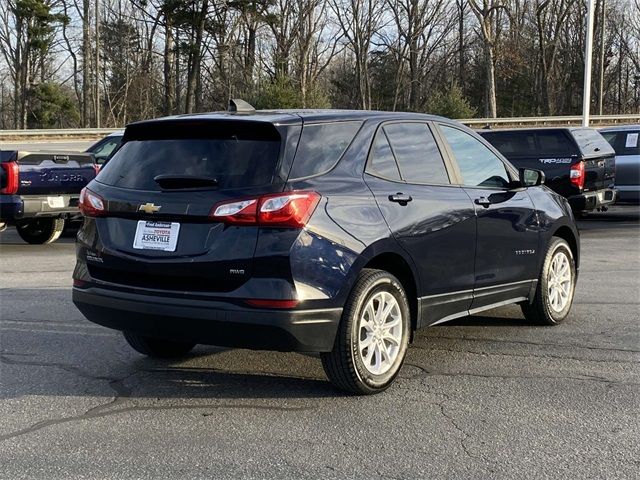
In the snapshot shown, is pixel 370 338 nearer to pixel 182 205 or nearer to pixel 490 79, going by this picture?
pixel 182 205

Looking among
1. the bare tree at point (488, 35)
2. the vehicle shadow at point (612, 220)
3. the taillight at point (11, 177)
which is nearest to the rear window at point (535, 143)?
the vehicle shadow at point (612, 220)

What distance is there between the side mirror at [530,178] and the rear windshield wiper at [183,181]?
2883mm

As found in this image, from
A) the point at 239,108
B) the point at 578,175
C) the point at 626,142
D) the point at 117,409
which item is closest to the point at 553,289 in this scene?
the point at 239,108

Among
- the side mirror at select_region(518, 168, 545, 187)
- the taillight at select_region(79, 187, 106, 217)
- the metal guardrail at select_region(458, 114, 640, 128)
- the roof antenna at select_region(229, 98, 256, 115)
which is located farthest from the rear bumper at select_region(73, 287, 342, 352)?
the metal guardrail at select_region(458, 114, 640, 128)

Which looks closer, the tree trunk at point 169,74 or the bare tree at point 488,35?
the bare tree at point 488,35

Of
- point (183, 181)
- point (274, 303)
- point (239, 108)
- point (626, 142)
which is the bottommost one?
point (274, 303)

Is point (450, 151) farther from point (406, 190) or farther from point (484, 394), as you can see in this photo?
point (484, 394)

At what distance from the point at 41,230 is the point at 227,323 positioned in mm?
9832

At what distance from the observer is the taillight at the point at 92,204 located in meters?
4.68

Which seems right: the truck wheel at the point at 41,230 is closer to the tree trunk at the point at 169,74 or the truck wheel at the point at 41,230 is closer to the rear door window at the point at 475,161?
the rear door window at the point at 475,161

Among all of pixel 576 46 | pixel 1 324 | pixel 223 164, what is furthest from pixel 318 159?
pixel 576 46

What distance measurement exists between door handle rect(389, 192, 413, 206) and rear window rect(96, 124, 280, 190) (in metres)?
0.86

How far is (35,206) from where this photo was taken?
11.5 meters

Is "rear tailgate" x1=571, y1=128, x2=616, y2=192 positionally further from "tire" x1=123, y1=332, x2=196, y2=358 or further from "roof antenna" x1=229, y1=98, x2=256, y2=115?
"tire" x1=123, y1=332, x2=196, y2=358
